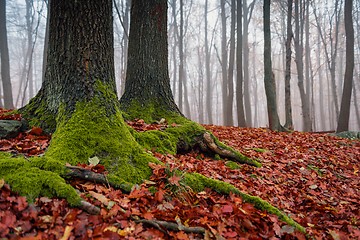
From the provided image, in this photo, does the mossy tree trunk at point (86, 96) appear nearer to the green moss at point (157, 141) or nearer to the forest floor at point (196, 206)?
the forest floor at point (196, 206)

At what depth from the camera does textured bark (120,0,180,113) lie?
16.4 feet

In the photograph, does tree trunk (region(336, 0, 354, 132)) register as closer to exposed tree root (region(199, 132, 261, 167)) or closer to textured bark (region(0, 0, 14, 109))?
exposed tree root (region(199, 132, 261, 167))

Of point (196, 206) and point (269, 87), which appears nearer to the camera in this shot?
point (196, 206)

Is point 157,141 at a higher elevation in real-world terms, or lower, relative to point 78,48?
lower

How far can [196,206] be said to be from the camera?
2541 millimetres

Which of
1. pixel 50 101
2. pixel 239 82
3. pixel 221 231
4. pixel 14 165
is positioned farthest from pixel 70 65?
pixel 239 82

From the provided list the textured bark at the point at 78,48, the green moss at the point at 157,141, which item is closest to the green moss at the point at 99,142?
the textured bark at the point at 78,48

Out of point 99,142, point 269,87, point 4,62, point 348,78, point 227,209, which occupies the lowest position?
point 227,209

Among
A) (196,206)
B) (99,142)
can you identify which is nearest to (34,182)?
(99,142)

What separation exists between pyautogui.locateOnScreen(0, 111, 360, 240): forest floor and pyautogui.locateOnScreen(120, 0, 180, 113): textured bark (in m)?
0.88

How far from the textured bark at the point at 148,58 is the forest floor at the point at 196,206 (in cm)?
88

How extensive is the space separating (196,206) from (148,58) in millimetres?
3462

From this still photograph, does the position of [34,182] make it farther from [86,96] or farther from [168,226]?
[86,96]

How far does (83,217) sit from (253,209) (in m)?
1.72
